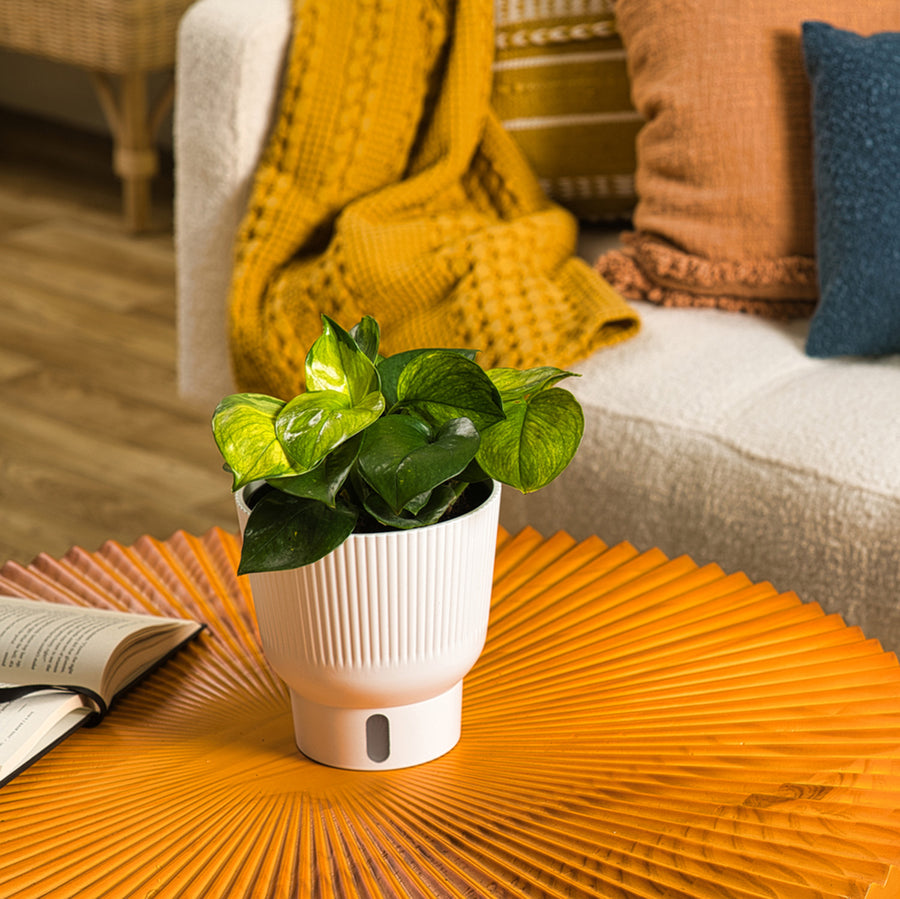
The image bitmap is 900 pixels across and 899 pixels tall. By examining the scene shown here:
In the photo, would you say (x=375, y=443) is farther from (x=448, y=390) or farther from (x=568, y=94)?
(x=568, y=94)

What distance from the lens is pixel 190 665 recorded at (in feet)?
2.44

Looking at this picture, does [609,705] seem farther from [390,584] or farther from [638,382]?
[638,382]

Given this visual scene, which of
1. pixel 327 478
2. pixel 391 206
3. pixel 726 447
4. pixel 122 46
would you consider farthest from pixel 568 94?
pixel 122 46

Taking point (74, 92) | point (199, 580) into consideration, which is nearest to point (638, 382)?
point (199, 580)

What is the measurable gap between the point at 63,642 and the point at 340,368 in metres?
0.27

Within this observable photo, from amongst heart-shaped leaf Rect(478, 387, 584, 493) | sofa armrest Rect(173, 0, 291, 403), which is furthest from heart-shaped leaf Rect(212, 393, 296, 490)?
sofa armrest Rect(173, 0, 291, 403)

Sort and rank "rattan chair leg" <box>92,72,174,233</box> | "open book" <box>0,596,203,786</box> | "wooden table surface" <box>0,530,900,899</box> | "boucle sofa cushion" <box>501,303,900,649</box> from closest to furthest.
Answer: "wooden table surface" <box>0,530,900,899</box> < "open book" <box>0,596,203,786</box> < "boucle sofa cushion" <box>501,303,900,649</box> < "rattan chair leg" <box>92,72,174,233</box>

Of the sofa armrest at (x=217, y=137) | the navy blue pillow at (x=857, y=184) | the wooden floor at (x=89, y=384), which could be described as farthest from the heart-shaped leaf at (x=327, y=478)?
the wooden floor at (x=89, y=384)

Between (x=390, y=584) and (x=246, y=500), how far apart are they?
0.31 feet

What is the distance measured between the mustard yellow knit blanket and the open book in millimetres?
566

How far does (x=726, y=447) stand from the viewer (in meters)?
1.04

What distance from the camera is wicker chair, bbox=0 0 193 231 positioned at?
2545 millimetres

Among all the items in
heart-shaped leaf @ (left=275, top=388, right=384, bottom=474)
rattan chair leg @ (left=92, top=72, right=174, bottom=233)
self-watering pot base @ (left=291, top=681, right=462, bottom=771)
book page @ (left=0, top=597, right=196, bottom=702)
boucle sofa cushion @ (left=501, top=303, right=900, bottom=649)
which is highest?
heart-shaped leaf @ (left=275, top=388, right=384, bottom=474)

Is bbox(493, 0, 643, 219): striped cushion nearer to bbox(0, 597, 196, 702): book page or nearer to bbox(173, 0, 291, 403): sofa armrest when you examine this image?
bbox(173, 0, 291, 403): sofa armrest
